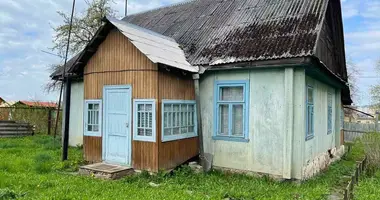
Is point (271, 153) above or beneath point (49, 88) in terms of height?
beneath

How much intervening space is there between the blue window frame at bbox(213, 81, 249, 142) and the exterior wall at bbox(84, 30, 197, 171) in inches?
31.8

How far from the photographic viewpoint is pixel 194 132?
28.2 ft

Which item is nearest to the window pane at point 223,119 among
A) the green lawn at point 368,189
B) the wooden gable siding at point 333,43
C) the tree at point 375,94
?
the wooden gable siding at point 333,43

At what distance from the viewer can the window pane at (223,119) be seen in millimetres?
8219

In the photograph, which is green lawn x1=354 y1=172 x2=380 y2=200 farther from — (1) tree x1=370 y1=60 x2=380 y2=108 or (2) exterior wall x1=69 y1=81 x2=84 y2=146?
(1) tree x1=370 y1=60 x2=380 y2=108

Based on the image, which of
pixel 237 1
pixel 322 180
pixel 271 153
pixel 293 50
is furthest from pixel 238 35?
pixel 322 180

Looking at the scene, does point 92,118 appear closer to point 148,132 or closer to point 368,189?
point 148,132

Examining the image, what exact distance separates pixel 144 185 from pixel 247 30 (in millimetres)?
5059

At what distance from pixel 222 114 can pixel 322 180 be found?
3084mm

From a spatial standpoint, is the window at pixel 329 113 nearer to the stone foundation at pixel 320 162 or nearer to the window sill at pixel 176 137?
the stone foundation at pixel 320 162

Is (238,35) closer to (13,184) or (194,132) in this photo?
(194,132)

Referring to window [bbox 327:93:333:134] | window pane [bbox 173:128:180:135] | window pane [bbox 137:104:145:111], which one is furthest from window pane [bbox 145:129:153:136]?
window [bbox 327:93:333:134]

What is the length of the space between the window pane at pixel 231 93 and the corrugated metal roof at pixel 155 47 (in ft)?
3.18

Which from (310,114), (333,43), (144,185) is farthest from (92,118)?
(333,43)
